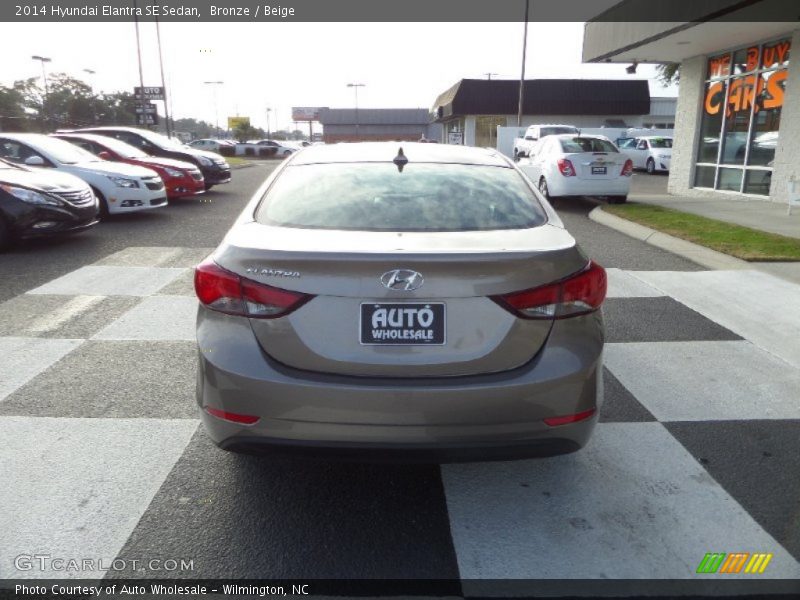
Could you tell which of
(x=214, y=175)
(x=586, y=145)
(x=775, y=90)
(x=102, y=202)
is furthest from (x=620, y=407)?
(x=214, y=175)

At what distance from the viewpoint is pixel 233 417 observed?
249cm

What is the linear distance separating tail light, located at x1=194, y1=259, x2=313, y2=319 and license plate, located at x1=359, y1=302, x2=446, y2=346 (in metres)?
0.25

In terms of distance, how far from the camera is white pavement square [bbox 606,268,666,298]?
21.2ft

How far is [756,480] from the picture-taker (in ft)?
9.96

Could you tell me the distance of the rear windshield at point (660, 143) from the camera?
1025 inches

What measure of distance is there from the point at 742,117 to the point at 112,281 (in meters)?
14.1

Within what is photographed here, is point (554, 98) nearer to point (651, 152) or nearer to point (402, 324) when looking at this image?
point (651, 152)

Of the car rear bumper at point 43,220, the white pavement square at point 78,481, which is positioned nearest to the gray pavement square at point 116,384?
the white pavement square at point 78,481

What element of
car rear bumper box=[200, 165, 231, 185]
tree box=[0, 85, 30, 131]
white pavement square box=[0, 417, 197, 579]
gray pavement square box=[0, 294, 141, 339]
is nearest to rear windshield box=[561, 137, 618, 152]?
car rear bumper box=[200, 165, 231, 185]

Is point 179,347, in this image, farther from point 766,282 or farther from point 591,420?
point 766,282

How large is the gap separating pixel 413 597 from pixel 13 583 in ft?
4.81

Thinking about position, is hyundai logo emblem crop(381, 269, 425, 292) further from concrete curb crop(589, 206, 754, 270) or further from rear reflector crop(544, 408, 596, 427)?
concrete curb crop(589, 206, 754, 270)

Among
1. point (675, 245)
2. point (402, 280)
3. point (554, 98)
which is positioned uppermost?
point (554, 98)

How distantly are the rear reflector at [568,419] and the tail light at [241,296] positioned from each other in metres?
1.05
